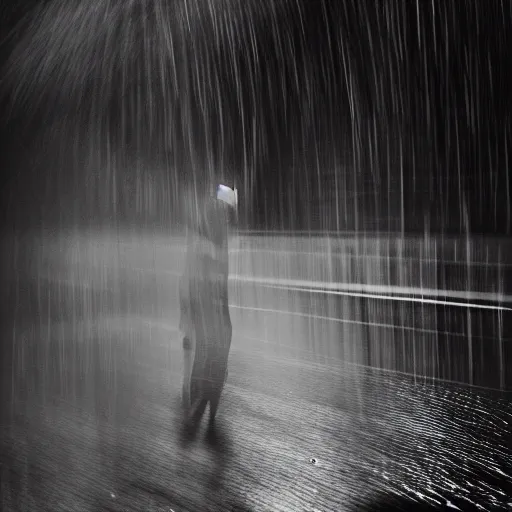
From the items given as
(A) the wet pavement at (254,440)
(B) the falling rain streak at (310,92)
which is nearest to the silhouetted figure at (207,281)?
(A) the wet pavement at (254,440)

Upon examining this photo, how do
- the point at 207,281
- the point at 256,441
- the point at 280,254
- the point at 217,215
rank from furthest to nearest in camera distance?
1. the point at 280,254
2. the point at 207,281
3. the point at 217,215
4. the point at 256,441

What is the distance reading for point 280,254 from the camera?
2659 cm

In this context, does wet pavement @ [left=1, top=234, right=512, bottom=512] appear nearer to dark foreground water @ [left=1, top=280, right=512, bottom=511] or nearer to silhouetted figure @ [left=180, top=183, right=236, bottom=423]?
dark foreground water @ [left=1, top=280, right=512, bottom=511]

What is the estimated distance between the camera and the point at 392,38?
15.2 m

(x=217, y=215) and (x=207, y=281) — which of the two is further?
(x=207, y=281)

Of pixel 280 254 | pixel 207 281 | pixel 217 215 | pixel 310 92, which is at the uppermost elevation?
pixel 310 92

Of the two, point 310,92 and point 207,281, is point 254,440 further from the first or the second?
point 310,92

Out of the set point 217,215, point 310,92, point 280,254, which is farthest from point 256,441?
point 280,254

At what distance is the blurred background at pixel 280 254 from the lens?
3.03 m

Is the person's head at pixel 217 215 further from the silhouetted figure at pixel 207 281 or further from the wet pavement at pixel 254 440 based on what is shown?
the wet pavement at pixel 254 440

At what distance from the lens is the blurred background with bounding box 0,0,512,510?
3029 mm

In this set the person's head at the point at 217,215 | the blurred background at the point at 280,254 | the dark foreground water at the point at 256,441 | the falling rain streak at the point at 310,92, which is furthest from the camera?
the falling rain streak at the point at 310,92

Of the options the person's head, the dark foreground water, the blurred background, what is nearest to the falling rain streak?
the blurred background

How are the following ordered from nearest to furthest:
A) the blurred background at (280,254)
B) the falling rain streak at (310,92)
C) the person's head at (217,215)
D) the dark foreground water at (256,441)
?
the dark foreground water at (256,441)
the blurred background at (280,254)
the person's head at (217,215)
the falling rain streak at (310,92)
